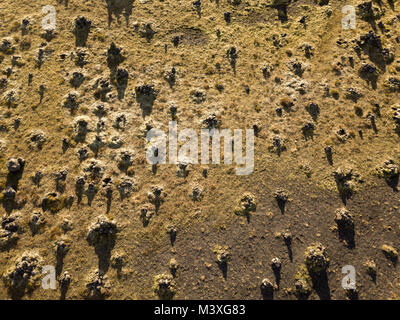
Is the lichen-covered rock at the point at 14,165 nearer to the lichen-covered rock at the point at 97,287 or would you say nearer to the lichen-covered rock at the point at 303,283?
the lichen-covered rock at the point at 97,287

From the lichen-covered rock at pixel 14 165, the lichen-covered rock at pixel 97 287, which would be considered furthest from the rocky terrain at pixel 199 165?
the lichen-covered rock at pixel 97 287

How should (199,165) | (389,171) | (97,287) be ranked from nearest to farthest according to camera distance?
(97,287)
(389,171)
(199,165)

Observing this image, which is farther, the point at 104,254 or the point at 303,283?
the point at 104,254

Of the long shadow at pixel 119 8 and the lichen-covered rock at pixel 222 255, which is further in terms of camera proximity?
the long shadow at pixel 119 8

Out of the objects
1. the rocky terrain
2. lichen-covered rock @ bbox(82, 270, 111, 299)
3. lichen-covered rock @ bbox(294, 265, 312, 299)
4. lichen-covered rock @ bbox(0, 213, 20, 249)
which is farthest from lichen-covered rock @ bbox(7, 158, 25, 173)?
lichen-covered rock @ bbox(294, 265, 312, 299)

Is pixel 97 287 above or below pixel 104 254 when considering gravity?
below

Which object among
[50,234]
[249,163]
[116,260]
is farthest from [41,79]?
[249,163]

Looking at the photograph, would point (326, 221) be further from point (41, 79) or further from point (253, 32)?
point (41, 79)

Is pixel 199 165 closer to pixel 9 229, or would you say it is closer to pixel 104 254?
pixel 104 254

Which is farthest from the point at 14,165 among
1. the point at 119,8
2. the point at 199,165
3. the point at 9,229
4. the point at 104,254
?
the point at 119,8
